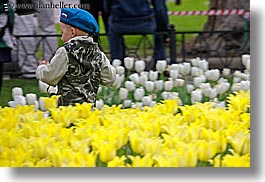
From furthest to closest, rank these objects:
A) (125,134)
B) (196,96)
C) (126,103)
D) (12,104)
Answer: (126,103) → (196,96) → (12,104) → (125,134)

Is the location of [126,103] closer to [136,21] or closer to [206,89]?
[206,89]

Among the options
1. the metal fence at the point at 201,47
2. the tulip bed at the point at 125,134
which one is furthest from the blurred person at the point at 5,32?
the metal fence at the point at 201,47

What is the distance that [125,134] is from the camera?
3764 millimetres

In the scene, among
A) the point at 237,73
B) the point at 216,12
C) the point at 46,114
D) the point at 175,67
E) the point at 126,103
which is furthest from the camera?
the point at 216,12

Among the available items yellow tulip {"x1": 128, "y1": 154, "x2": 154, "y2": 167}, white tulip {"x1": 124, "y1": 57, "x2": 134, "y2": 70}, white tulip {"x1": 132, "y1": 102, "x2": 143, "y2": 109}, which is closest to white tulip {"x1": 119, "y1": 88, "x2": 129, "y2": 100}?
white tulip {"x1": 132, "y1": 102, "x2": 143, "y2": 109}

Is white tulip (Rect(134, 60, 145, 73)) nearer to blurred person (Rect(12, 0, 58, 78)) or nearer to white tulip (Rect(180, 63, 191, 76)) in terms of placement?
white tulip (Rect(180, 63, 191, 76))

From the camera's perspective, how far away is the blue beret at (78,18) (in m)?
4.17

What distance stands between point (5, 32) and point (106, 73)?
1.75ft

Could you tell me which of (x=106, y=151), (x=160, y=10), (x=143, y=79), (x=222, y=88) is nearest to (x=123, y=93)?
(x=143, y=79)

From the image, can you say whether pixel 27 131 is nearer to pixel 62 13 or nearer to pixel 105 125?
pixel 105 125

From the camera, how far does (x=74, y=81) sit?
423 cm

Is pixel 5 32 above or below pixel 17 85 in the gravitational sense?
above

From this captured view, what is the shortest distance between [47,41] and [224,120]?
1.10 meters

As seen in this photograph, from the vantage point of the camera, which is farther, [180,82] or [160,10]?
[160,10]
